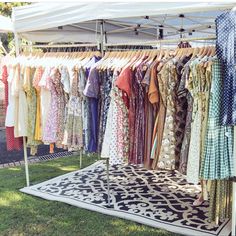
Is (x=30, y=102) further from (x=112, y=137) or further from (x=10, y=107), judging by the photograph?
(x=112, y=137)

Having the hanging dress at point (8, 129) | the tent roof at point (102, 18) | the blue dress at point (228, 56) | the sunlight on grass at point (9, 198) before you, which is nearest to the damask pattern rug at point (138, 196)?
the sunlight on grass at point (9, 198)

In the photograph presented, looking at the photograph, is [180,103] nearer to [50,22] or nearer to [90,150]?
[90,150]

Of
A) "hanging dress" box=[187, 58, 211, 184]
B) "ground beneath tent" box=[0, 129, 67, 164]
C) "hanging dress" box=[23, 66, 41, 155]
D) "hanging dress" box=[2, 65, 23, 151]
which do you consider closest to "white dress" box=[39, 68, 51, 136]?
"hanging dress" box=[23, 66, 41, 155]

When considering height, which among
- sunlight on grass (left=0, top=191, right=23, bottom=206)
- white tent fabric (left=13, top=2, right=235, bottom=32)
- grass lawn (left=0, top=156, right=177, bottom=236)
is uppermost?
white tent fabric (left=13, top=2, right=235, bottom=32)

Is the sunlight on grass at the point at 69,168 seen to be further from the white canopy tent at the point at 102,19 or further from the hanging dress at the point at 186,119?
the hanging dress at the point at 186,119

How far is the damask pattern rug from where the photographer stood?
10.5ft

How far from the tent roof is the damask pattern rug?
1.79 meters

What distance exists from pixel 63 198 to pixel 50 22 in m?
1.83

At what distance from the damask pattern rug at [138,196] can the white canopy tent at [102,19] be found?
75 cm

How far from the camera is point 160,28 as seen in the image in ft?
20.7

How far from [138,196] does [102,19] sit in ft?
6.10

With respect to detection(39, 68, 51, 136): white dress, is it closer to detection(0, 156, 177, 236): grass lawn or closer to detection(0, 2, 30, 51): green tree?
detection(0, 156, 177, 236): grass lawn

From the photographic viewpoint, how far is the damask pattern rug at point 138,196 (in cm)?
321

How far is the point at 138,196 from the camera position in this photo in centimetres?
384
